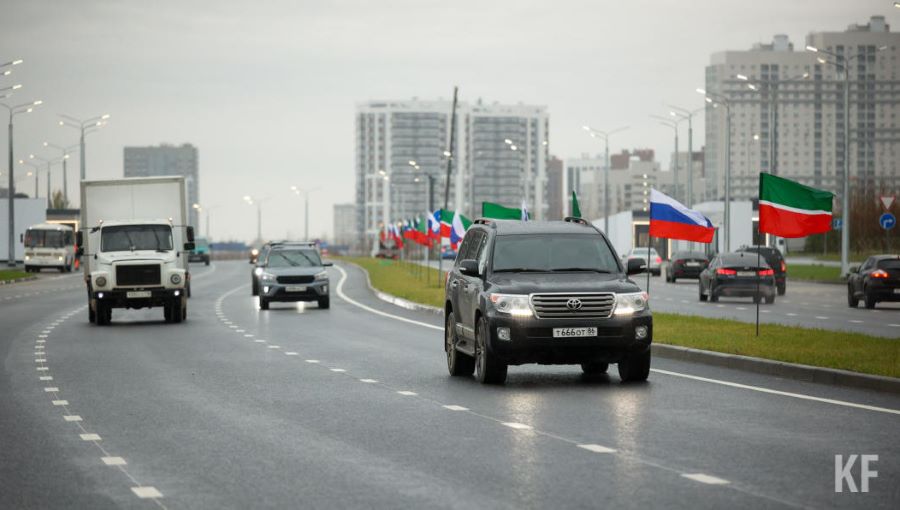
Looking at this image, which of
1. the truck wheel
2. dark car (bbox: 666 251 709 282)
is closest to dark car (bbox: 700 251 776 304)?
dark car (bbox: 666 251 709 282)

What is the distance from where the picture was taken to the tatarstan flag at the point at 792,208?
24016 millimetres

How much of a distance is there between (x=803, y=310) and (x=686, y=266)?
2569 cm

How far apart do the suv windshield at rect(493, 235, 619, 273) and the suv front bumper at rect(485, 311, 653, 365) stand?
3.60 ft

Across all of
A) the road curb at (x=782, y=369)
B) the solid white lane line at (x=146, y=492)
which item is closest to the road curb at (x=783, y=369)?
the road curb at (x=782, y=369)

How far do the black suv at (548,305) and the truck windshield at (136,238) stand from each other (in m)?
16.3

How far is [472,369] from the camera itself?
18875 mm

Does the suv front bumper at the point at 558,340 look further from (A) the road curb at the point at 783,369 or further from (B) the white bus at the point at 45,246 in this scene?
(B) the white bus at the point at 45,246

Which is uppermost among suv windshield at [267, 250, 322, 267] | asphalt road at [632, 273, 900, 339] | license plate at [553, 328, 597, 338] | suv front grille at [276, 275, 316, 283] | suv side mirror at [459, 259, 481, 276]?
suv side mirror at [459, 259, 481, 276]

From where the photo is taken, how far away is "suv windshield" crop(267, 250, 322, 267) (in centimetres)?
4084

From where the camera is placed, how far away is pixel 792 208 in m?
24.2

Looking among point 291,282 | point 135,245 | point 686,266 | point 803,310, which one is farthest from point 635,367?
point 686,266

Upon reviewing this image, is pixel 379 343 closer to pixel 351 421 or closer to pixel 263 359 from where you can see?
pixel 263 359

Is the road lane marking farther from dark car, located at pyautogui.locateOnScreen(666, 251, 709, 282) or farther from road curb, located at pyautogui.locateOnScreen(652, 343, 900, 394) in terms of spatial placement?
dark car, located at pyautogui.locateOnScreen(666, 251, 709, 282)

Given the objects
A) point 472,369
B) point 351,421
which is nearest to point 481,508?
point 351,421
